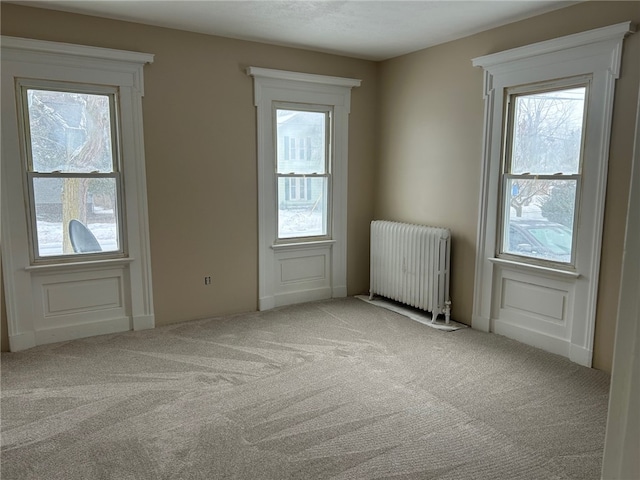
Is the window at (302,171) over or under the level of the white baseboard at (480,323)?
over

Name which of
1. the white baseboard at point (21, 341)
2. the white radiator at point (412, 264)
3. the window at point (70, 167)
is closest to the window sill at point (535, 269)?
the white radiator at point (412, 264)

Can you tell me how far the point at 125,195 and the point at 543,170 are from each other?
3.60 metres

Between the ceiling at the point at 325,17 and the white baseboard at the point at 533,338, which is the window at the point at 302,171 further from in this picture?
the white baseboard at the point at 533,338

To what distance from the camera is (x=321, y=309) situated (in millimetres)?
4977

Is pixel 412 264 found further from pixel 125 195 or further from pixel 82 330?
pixel 82 330

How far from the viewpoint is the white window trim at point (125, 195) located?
11.8ft

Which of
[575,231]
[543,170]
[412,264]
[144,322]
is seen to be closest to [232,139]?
[144,322]

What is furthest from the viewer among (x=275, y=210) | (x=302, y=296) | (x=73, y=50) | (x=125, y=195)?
(x=302, y=296)

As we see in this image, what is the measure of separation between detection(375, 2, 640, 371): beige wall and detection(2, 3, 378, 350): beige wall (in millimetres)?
945

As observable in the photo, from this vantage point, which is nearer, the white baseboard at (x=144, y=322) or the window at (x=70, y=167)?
the window at (x=70, y=167)

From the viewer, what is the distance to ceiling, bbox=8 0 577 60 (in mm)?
3520

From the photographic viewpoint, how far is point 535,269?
3.85 m

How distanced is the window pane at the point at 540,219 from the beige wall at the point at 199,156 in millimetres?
2429

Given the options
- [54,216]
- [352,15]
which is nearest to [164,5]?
[352,15]
